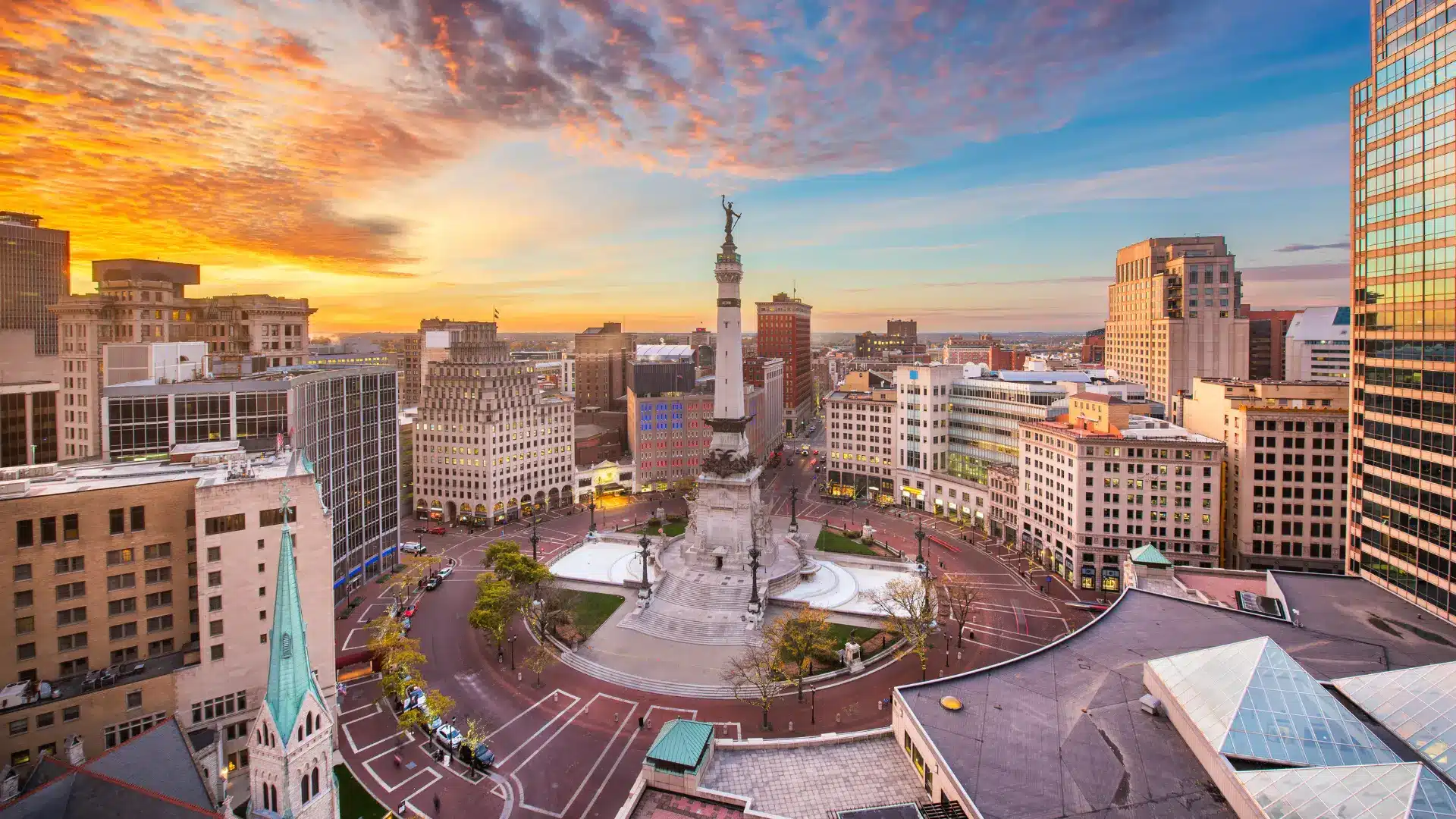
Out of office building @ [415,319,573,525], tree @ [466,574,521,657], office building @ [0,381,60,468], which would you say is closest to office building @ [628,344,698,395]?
office building @ [415,319,573,525]

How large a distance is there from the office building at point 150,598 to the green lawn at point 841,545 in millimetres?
70619

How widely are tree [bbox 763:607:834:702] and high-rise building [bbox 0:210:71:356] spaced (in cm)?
16449

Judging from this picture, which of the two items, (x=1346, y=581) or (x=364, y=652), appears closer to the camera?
(x=1346, y=581)

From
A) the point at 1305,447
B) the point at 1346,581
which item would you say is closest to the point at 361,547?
the point at 1346,581

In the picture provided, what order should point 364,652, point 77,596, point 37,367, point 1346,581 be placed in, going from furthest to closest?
point 37,367, point 364,652, point 1346,581, point 77,596

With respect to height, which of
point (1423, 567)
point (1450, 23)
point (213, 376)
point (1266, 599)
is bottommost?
point (1266, 599)

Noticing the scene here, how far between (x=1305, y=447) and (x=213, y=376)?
13205cm

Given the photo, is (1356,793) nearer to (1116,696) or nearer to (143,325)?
(1116,696)

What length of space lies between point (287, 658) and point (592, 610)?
164 ft

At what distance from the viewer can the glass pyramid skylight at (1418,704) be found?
35.9 metres

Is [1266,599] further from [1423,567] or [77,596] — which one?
[77,596]

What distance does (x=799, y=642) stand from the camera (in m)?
65.6

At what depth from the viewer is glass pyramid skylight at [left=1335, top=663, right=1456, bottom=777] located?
3588 centimetres

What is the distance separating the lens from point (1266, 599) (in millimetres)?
66062
